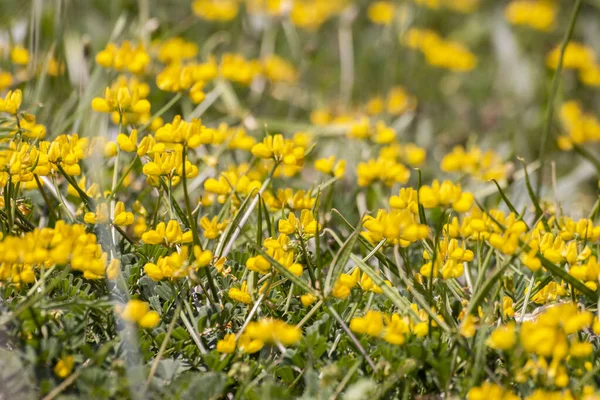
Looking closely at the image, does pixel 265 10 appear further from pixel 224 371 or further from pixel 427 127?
pixel 224 371

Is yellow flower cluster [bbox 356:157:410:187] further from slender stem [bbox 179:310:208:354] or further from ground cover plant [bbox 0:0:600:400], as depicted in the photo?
slender stem [bbox 179:310:208:354]

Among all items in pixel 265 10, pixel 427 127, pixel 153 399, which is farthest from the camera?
pixel 265 10

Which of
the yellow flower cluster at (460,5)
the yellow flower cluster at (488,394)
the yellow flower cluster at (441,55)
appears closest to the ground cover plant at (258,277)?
the yellow flower cluster at (488,394)

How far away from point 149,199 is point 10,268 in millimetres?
753

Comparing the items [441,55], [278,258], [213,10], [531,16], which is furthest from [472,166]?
[531,16]

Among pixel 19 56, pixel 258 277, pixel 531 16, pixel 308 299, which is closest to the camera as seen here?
pixel 308 299

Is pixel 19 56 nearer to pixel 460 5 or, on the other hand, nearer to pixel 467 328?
pixel 467 328

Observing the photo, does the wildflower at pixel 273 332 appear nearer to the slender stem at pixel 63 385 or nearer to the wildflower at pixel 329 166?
the slender stem at pixel 63 385

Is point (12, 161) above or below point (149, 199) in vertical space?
above

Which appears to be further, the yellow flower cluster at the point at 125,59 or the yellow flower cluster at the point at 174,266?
the yellow flower cluster at the point at 125,59

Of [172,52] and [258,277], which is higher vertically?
[172,52]

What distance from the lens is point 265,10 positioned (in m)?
3.31

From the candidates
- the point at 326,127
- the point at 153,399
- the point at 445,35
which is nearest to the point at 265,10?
the point at 326,127

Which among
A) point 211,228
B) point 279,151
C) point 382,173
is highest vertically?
point 279,151
